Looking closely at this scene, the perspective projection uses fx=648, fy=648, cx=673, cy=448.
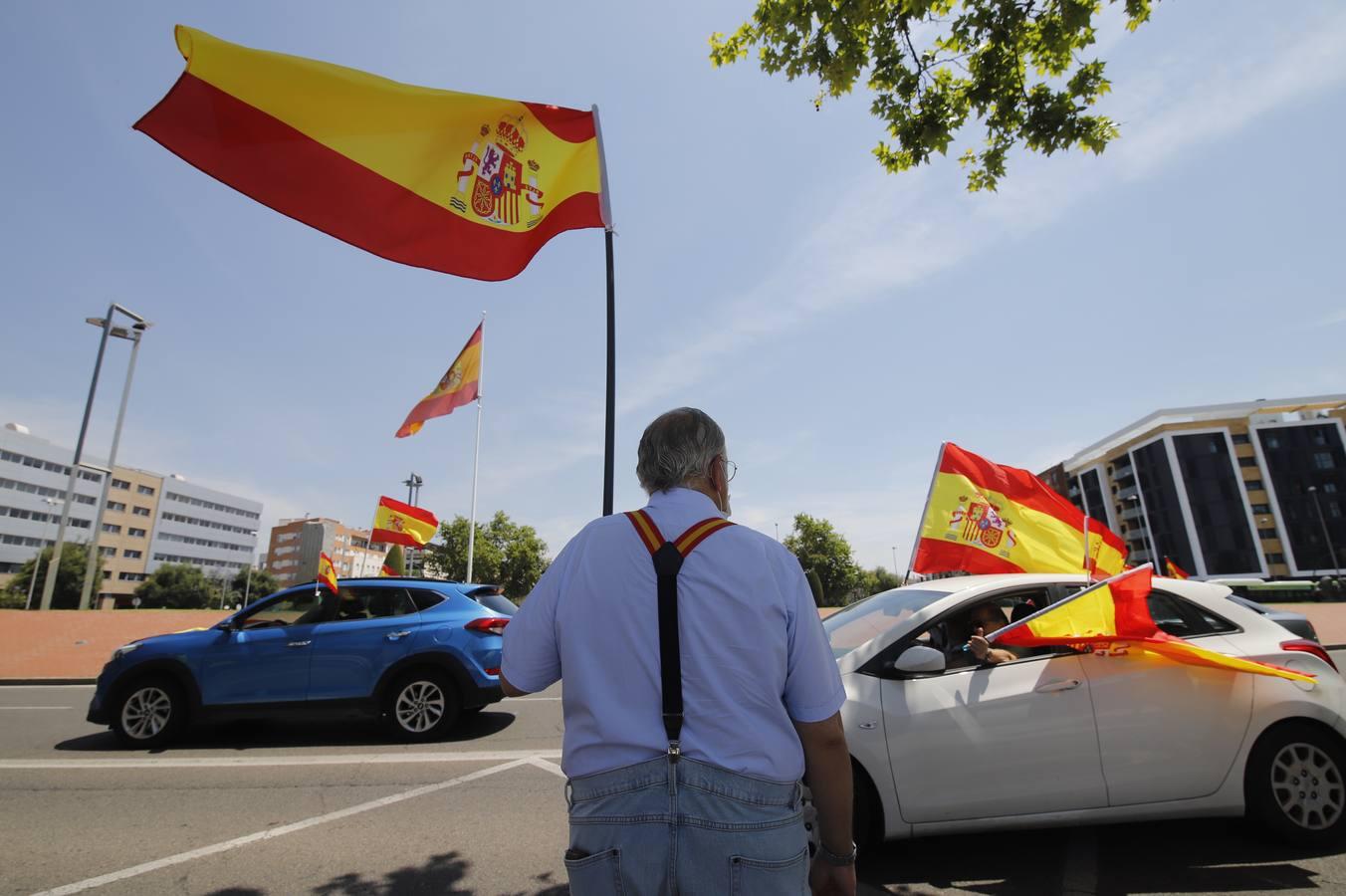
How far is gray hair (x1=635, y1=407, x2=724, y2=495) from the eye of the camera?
1872mm

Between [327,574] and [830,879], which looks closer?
[830,879]

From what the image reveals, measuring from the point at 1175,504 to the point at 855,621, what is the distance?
262 feet

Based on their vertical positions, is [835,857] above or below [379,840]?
above

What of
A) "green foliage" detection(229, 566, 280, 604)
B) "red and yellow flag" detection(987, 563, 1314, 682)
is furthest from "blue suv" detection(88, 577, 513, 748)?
"green foliage" detection(229, 566, 280, 604)

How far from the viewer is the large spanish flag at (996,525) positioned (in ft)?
26.1

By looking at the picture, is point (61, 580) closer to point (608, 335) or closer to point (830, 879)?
point (608, 335)

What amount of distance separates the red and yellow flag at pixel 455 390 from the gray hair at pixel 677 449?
589 inches

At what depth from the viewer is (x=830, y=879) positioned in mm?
1743

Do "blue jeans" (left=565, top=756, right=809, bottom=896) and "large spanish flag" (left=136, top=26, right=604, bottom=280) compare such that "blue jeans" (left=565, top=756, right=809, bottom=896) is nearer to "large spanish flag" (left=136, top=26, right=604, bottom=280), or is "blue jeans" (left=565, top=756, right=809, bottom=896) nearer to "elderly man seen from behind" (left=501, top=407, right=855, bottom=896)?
"elderly man seen from behind" (left=501, top=407, right=855, bottom=896)

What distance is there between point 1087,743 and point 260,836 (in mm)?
5421

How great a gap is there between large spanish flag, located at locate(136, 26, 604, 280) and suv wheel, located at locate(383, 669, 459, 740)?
4847mm

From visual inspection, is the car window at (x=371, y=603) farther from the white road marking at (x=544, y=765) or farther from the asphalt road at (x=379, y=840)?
the white road marking at (x=544, y=765)

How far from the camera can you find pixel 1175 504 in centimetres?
6675

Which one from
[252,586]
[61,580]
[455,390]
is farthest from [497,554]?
[455,390]
